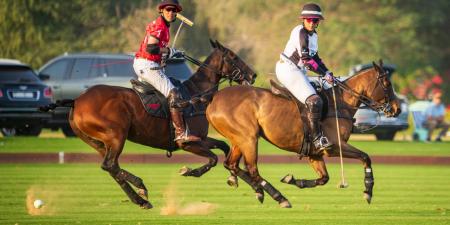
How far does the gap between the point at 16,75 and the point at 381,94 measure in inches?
543

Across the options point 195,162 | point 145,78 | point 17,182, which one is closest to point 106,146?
point 145,78

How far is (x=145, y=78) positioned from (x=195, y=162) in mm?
7916

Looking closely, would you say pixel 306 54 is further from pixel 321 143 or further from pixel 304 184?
pixel 304 184

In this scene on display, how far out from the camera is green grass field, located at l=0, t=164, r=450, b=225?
13.0m

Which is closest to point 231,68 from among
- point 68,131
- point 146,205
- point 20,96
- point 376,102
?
point 376,102

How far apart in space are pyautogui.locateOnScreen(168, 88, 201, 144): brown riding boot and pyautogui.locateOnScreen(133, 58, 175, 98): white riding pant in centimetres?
10

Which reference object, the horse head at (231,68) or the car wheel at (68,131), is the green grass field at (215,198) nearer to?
the horse head at (231,68)

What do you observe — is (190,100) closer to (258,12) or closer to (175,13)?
(175,13)

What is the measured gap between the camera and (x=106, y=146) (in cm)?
1434

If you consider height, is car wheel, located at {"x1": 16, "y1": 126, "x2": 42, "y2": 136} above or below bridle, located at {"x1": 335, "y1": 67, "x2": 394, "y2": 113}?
below

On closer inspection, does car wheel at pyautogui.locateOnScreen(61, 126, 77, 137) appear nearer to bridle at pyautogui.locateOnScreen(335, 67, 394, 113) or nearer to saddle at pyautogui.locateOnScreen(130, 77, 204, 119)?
saddle at pyautogui.locateOnScreen(130, 77, 204, 119)

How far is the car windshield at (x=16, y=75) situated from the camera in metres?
26.5

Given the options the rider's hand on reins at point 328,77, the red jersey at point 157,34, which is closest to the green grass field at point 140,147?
the red jersey at point 157,34

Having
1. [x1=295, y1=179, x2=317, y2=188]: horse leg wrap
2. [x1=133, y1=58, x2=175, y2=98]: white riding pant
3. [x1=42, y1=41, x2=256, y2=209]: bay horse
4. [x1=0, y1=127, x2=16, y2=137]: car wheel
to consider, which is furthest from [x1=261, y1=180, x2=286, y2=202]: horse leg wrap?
[x1=0, y1=127, x2=16, y2=137]: car wheel
